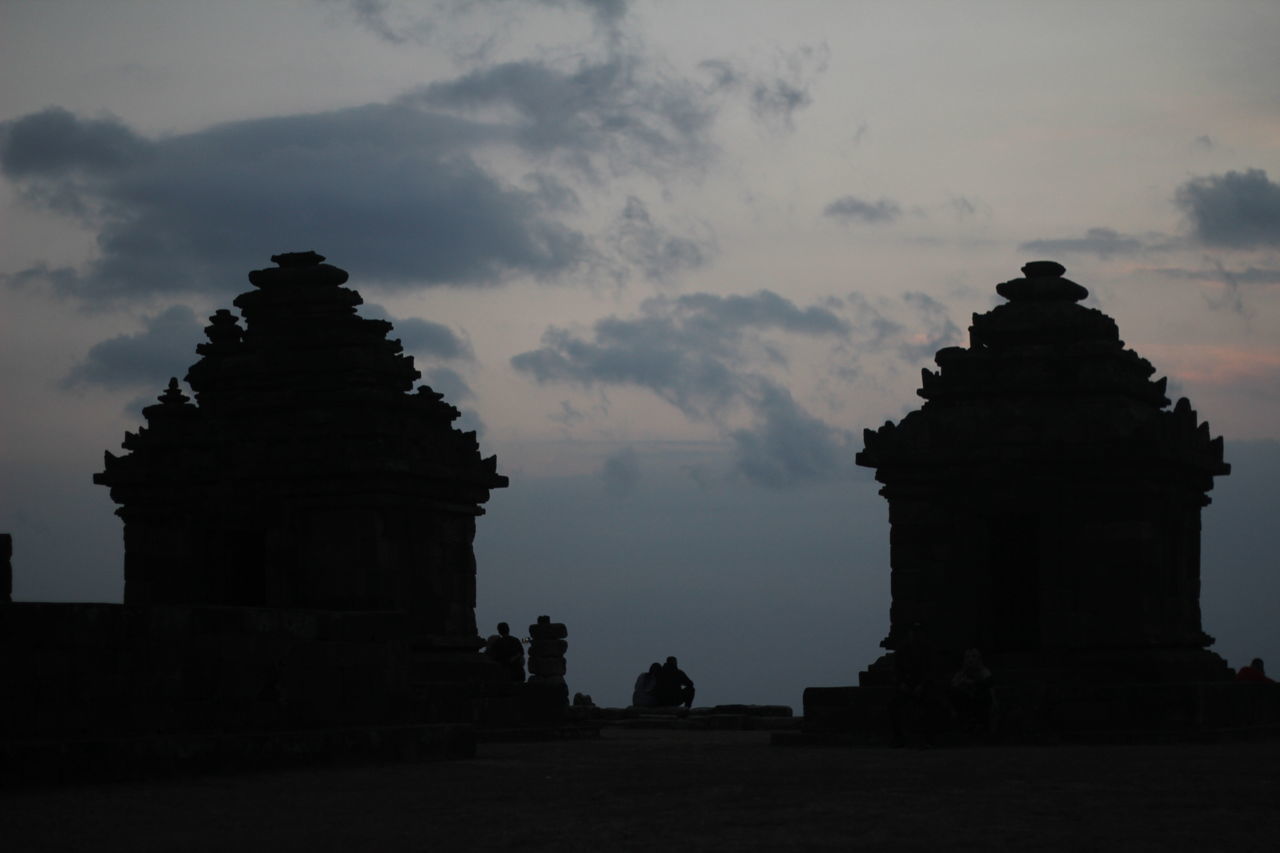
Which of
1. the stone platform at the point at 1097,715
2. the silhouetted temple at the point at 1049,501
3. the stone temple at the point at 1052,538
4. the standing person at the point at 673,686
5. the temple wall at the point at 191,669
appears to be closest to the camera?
the temple wall at the point at 191,669

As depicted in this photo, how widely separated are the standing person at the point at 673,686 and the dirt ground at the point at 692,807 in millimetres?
18555

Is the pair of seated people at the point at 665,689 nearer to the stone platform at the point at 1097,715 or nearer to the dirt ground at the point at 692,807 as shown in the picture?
the stone platform at the point at 1097,715

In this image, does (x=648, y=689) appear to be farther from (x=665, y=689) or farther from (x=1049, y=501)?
(x=1049, y=501)

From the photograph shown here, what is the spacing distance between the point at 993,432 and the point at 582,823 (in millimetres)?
13292

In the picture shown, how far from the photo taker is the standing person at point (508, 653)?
101ft

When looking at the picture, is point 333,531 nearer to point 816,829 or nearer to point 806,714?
point 806,714

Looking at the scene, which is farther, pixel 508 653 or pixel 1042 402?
pixel 508 653

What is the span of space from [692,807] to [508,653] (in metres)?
Answer: 18.2

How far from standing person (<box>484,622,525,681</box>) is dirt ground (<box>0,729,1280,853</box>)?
11539 mm

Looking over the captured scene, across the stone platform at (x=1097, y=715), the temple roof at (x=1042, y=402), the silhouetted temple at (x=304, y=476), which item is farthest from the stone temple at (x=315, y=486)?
the temple roof at (x=1042, y=402)

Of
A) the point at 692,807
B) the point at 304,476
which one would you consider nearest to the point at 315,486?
the point at 304,476

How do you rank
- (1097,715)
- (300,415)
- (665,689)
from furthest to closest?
(665,689) < (300,415) < (1097,715)

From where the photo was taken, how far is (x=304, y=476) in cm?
2778

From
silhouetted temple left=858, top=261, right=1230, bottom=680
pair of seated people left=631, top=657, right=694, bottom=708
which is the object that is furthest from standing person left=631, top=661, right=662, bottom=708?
silhouetted temple left=858, top=261, right=1230, bottom=680
